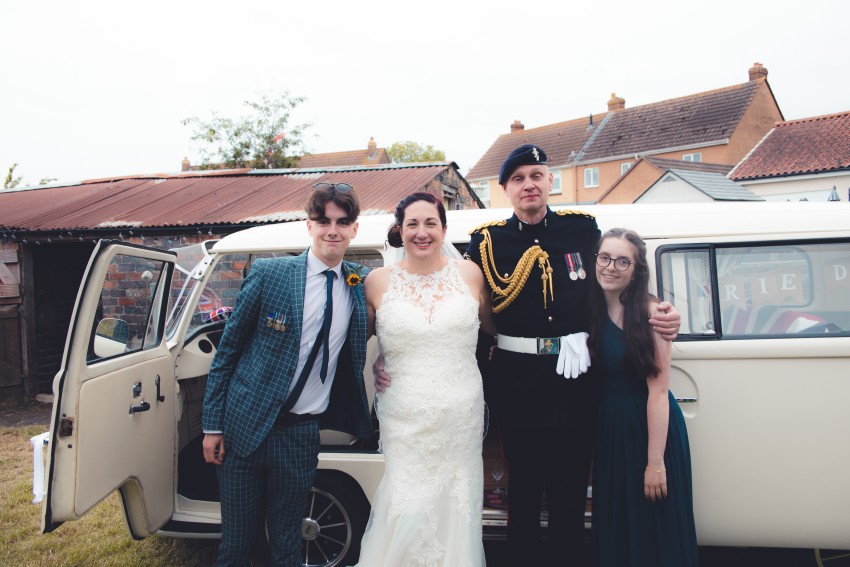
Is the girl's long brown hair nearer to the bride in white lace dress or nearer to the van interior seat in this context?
the bride in white lace dress

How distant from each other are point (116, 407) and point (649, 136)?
A: 3649 cm

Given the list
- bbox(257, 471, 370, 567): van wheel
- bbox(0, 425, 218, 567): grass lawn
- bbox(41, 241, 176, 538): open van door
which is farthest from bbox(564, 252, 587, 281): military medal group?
bbox(0, 425, 218, 567): grass lawn

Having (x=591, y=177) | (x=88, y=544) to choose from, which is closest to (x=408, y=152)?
(x=591, y=177)

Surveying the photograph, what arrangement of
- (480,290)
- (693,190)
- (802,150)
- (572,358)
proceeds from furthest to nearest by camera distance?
(802,150) < (693,190) < (480,290) < (572,358)

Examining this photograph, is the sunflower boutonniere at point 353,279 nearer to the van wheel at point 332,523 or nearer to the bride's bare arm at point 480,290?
the bride's bare arm at point 480,290

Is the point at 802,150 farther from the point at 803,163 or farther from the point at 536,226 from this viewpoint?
the point at 536,226

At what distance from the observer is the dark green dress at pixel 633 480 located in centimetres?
269

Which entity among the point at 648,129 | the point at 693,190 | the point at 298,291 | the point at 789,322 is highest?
the point at 648,129

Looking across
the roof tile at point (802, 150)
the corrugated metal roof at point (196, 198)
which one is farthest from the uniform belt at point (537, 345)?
the roof tile at point (802, 150)

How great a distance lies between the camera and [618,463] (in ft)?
8.93

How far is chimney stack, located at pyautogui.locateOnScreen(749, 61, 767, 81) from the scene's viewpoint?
32.5 metres

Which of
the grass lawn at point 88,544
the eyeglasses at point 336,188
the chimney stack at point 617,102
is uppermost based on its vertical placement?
the chimney stack at point 617,102

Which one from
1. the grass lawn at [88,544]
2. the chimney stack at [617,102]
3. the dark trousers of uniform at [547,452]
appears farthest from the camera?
the chimney stack at [617,102]

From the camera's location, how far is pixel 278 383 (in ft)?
8.14
